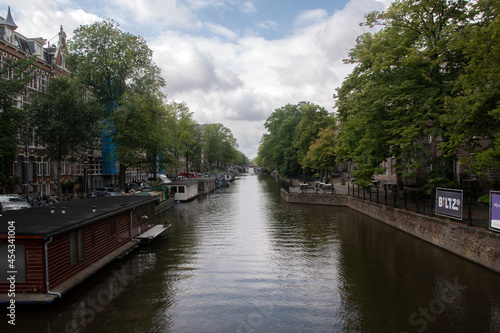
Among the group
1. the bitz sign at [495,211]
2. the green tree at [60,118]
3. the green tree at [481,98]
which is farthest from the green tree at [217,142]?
the bitz sign at [495,211]

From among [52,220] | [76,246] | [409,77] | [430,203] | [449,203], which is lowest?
[76,246]

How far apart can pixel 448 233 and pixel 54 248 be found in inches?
734

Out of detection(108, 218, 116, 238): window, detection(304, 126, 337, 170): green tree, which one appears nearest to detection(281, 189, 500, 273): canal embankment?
detection(108, 218, 116, 238): window

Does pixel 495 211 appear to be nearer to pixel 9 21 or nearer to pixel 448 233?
pixel 448 233

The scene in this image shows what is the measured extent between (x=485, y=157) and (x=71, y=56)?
40690 mm

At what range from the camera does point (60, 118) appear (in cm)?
3139

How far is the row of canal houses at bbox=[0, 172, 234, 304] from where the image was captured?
1132 centimetres

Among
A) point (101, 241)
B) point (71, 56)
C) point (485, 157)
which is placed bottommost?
point (101, 241)

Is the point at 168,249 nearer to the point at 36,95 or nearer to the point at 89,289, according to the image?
the point at 89,289

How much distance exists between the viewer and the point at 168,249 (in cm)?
2119

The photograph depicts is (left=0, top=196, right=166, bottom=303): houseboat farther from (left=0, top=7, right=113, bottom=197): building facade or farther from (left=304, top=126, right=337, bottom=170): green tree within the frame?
(left=304, top=126, right=337, bottom=170): green tree

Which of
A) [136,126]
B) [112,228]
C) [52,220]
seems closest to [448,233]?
[112,228]

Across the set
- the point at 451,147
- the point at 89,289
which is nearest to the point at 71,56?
the point at 89,289

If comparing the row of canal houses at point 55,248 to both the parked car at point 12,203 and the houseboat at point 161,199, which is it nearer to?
the parked car at point 12,203
